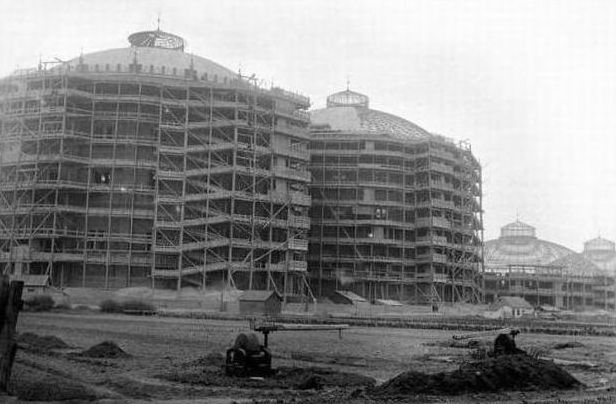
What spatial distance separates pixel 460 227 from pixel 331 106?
3293cm

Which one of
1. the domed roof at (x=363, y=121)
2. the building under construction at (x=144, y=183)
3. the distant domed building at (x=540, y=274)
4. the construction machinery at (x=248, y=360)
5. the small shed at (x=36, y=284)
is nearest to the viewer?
the construction machinery at (x=248, y=360)

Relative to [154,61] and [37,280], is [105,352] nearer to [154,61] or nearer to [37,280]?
[37,280]

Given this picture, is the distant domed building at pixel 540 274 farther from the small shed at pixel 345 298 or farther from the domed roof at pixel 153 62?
the domed roof at pixel 153 62

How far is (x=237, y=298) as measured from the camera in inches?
3393

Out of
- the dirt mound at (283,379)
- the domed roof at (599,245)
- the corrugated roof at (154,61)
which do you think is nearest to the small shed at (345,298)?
the corrugated roof at (154,61)

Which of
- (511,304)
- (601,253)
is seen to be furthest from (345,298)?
(601,253)

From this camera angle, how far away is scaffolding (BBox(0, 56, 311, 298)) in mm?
94438

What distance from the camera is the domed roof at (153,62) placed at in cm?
10444

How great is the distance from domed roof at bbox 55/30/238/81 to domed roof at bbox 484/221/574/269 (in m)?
75.9

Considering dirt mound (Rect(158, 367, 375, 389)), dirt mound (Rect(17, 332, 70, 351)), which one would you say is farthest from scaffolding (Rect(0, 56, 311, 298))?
dirt mound (Rect(158, 367, 375, 389))

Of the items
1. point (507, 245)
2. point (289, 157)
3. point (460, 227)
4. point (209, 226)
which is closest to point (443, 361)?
point (209, 226)

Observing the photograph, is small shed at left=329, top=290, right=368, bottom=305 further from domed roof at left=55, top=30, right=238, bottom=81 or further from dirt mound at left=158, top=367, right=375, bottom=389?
dirt mound at left=158, top=367, right=375, bottom=389

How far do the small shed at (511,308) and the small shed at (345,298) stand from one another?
18.0 m

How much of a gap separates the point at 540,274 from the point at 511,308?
130ft
